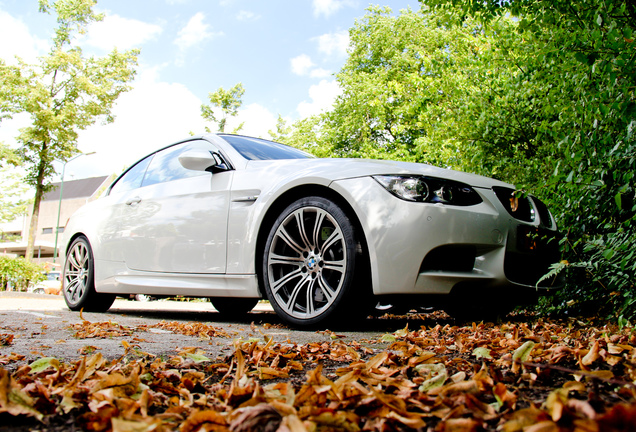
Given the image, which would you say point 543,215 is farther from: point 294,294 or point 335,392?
point 335,392

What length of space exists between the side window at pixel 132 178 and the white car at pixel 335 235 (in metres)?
0.73

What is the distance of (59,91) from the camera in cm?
1975

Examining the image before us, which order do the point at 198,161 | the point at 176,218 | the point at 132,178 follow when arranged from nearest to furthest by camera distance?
the point at 198,161, the point at 176,218, the point at 132,178

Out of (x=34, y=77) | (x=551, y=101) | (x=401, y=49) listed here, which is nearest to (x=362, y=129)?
(x=401, y=49)

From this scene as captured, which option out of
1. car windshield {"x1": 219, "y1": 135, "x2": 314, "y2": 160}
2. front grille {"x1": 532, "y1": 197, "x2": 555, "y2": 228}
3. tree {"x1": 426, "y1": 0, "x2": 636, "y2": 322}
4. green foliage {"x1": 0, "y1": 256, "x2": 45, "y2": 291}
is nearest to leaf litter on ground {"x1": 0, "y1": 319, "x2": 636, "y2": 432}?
tree {"x1": 426, "y1": 0, "x2": 636, "y2": 322}

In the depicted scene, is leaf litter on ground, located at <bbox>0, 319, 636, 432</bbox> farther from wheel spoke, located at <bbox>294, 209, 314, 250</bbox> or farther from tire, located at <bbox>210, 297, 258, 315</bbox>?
tire, located at <bbox>210, 297, 258, 315</bbox>

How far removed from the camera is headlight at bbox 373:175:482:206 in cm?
306

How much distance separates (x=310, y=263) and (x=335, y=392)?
207 cm

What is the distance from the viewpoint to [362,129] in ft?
74.4

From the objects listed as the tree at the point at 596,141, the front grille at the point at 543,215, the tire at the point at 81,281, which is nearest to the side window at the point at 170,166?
the tire at the point at 81,281

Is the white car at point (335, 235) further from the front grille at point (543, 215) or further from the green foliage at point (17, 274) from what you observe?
the green foliage at point (17, 274)

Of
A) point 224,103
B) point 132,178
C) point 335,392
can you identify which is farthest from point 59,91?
point 335,392

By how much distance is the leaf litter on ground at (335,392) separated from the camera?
0.99 m

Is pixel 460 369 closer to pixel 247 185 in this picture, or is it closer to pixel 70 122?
pixel 247 185
